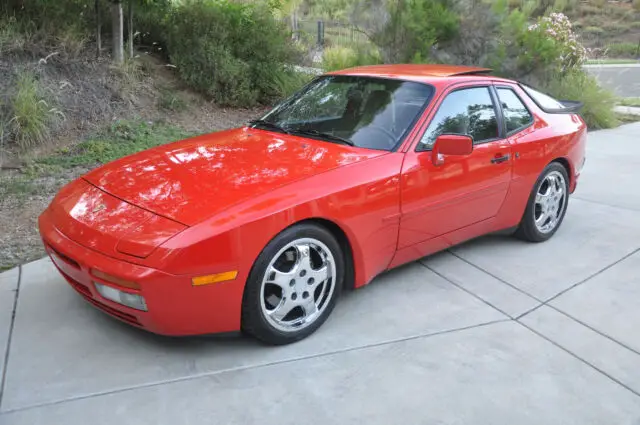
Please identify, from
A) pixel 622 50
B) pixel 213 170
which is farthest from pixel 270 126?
pixel 622 50

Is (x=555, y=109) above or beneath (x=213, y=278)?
above

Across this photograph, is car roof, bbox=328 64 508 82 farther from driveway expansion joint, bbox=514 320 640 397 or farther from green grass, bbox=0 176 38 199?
green grass, bbox=0 176 38 199

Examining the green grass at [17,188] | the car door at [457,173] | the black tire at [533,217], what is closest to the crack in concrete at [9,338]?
the green grass at [17,188]

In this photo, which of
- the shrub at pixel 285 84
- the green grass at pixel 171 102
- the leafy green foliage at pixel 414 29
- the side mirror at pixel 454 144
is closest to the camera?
the side mirror at pixel 454 144

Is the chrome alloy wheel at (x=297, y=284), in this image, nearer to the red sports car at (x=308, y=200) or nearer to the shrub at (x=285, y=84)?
the red sports car at (x=308, y=200)

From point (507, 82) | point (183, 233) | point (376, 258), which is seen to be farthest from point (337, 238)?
point (507, 82)

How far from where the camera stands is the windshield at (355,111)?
12.2 ft

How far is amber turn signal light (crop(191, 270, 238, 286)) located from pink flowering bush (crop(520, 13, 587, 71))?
344 inches

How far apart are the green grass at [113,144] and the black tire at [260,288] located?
3811 millimetres

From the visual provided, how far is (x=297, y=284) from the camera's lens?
123 inches

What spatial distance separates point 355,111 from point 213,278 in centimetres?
174

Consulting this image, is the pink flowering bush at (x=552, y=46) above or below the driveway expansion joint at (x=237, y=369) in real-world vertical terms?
above

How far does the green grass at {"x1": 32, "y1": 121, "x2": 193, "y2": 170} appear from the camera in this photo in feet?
19.9

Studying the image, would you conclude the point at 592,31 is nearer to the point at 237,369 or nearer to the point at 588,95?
the point at 588,95
